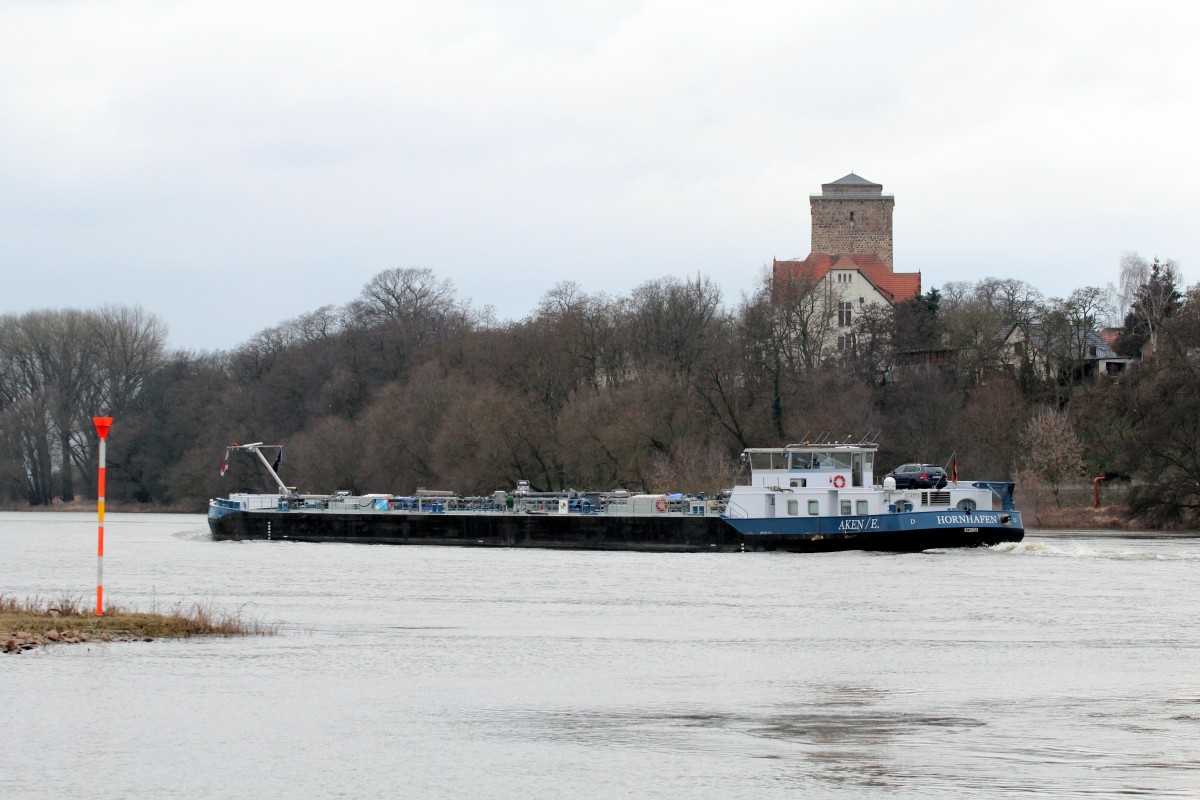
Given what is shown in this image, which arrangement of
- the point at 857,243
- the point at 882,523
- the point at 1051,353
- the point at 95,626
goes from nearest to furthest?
1. the point at 95,626
2. the point at 882,523
3. the point at 1051,353
4. the point at 857,243

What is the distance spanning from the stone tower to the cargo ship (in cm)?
9473

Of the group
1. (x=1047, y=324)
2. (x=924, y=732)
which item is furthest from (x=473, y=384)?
(x=924, y=732)

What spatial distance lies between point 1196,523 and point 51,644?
211ft

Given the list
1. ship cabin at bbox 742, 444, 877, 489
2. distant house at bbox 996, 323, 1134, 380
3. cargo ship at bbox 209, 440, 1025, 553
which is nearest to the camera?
cargo ship at bbox 209, 440, 1025, 553

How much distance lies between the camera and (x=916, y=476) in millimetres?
78250

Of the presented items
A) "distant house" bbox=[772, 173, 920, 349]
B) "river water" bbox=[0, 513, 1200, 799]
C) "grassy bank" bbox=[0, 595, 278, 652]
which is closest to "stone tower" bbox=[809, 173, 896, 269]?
"distant house" bbox=[772, 173, 920, 349]

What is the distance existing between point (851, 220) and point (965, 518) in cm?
10946

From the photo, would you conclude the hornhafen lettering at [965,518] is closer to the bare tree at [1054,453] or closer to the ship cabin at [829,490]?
the ship cabin at [829,490]

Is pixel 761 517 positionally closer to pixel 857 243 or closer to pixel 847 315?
pixel 847 315

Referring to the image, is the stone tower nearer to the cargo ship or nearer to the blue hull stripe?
the cargo ship

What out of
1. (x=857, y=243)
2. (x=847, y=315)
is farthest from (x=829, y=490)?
(x=857, y=243)

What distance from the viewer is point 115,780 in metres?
16.9

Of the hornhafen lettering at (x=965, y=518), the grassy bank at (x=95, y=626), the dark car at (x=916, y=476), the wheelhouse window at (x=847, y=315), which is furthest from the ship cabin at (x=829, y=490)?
the wheelhouse window at (x=847, y=315)

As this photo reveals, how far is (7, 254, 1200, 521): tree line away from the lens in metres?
87.9
